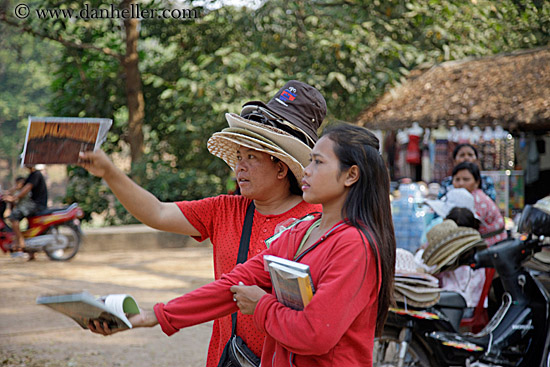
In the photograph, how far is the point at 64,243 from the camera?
10.6 metres

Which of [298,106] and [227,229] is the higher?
[298,106]

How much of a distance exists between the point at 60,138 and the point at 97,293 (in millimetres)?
6200

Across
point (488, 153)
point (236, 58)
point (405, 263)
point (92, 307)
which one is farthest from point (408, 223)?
point (236, 58)

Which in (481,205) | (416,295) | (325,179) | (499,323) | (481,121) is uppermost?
(481,121)

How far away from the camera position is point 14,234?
1054cm

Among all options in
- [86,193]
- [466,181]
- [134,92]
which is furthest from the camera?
[134,92]

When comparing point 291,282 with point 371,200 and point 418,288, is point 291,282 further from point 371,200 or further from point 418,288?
point 418,288

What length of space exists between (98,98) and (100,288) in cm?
779

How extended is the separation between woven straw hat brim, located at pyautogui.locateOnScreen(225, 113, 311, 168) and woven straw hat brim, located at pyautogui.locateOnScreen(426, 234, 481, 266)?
2193mm

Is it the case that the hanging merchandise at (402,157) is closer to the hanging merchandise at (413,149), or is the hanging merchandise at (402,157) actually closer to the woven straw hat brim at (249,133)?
the hanging merchandise at (413,149)

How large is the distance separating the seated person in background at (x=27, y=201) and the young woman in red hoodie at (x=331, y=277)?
9468mm

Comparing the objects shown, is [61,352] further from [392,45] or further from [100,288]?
[392,45]

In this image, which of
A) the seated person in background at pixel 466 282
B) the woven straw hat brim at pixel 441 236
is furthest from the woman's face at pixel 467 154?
the woven straw hat brim at pixel 441 236

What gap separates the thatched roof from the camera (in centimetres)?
1196
